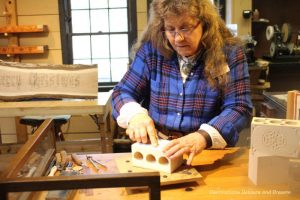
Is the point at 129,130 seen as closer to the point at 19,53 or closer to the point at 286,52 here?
the point at 286,52

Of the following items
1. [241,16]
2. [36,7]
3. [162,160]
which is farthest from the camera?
[36,7]

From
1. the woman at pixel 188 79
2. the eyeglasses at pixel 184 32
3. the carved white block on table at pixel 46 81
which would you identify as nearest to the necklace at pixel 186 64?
the woman at pixel 188 79

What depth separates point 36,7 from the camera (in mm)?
3953

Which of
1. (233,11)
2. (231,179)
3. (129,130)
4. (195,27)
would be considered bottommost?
(231,179)

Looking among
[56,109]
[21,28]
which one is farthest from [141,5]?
[56,109]

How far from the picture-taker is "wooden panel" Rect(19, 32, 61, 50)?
13.1 ft

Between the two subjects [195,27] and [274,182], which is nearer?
[274,182]

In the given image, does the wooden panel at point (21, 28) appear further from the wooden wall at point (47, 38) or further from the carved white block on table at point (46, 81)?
the carved white block on table at point (46, 81)

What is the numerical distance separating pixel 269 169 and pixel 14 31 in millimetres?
3484

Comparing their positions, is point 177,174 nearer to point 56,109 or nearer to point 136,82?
point 136,82

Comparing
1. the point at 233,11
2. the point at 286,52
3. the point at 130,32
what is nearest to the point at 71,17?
the point at 130,32

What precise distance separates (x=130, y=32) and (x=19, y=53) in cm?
124

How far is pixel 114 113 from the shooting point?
1.45 metres

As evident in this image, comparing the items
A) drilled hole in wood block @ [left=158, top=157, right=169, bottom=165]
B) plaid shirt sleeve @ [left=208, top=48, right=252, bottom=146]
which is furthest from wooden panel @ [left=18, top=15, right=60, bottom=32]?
drilled hole in wood block @ [left=158, top=157, right=169, bottom=165]
